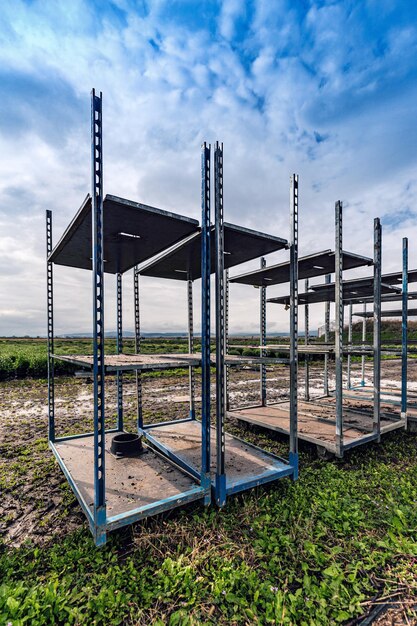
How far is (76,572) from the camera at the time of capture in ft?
7.61

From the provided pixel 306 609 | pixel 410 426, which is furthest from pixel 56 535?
pixel 410 426

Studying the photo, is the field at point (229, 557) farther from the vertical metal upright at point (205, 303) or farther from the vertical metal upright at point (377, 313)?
the vertical metal upright at point (377, 313)

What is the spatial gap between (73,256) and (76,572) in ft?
11.7

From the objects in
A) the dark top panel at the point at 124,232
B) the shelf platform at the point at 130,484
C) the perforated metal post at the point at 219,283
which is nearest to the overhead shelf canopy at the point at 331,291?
the perforated metal post at the point at 219,283

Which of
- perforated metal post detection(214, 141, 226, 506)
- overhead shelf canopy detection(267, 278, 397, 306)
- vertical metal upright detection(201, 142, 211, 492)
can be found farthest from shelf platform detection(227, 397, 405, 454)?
overhead shelf canopy detection(267, 278, 397, 306)

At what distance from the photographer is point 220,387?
112 inches

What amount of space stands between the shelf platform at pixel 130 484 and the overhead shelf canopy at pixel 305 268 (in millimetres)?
3273

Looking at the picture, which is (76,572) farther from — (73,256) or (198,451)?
(73,256)

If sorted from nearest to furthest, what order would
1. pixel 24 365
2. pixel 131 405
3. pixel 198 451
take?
1. pixel 198 451
2. pixel 131 405
3. pixel 24 365

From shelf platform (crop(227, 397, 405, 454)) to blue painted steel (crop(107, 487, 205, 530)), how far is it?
2156 millimetres

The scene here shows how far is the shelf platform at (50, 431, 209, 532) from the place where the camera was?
2.69 meters

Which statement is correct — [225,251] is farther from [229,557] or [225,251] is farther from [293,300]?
[229,557]

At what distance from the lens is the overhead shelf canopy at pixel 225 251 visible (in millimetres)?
3352

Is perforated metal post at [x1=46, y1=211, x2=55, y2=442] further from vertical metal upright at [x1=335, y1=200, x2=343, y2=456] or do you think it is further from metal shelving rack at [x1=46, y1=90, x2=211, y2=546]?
vertical metal upright at [x1=335, y1=200, x2=343, y2=456]
